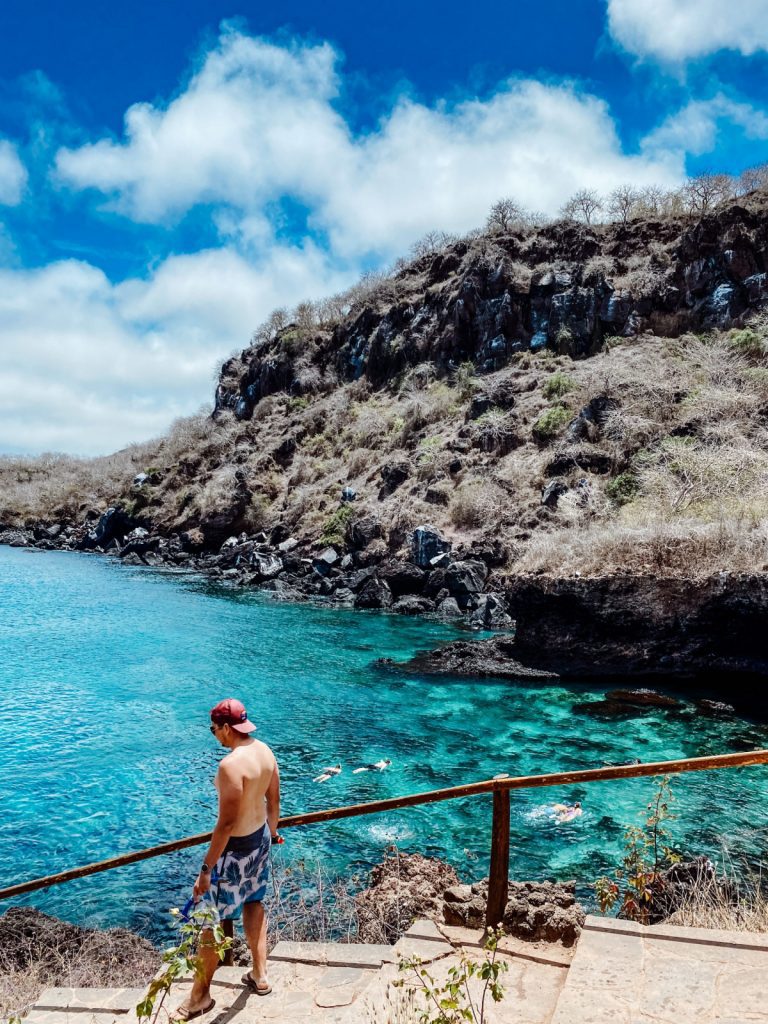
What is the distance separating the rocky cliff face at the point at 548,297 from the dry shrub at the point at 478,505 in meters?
12.5

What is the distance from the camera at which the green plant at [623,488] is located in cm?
2439

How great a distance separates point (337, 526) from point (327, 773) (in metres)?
24.5

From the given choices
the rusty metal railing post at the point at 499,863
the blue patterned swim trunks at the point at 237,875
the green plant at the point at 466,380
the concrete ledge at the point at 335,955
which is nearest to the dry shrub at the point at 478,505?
the green plant at the point at 466,380

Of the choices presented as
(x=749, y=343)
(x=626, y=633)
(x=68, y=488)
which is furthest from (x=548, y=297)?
(x=68, y=488)

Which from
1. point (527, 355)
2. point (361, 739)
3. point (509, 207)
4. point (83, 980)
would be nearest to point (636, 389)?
point (527, 355)

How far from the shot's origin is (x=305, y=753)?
38.6 feet

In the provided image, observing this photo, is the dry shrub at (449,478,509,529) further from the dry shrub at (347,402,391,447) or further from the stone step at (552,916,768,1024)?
the stone step at (552,916,768,1024)

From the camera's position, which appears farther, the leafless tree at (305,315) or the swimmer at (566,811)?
the leafless tree at (305,315)

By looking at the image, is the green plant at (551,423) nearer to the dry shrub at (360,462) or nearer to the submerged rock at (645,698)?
the dry shrub at (360,462)

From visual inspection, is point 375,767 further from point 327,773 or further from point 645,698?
point 645,698

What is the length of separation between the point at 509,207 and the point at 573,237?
21.5 ft

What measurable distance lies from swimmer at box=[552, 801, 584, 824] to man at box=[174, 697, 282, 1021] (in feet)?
19.6

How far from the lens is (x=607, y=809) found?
933 centimetres

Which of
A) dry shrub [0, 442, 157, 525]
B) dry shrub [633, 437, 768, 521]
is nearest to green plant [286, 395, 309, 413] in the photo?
dry shrub [0, 442, 157, 525]
